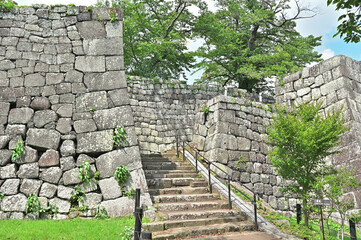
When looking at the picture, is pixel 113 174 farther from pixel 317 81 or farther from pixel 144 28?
pixel 144 28

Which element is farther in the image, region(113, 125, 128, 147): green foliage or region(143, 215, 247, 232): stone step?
region(113, 125, 128, 147): green foliage

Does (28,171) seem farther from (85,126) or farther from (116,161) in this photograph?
(116,161)

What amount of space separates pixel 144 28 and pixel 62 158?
1181 centimetres

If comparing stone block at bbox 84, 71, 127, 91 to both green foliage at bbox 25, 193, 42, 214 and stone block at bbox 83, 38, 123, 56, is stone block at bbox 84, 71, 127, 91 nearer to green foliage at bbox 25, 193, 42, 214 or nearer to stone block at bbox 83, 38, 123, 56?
stone block at bbox 83, 38, 123, 56

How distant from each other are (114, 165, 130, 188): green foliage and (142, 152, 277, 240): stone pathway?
0.87 metres

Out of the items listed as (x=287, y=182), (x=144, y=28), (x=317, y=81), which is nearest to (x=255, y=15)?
(x=144, y=28)

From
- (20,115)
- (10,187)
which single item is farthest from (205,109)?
(10,187)

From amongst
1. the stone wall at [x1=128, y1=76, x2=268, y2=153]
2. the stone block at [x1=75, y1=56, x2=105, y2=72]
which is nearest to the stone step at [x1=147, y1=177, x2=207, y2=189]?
the stone block at [x1=75, y1=56, x2=105, y2=72]

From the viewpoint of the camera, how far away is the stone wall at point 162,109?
11500mm

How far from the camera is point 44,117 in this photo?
6.35 m

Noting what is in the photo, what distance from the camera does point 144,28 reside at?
16.1 meters

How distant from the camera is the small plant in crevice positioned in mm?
5750

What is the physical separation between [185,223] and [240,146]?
388cm

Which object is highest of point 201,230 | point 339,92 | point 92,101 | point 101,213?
point 339,92
